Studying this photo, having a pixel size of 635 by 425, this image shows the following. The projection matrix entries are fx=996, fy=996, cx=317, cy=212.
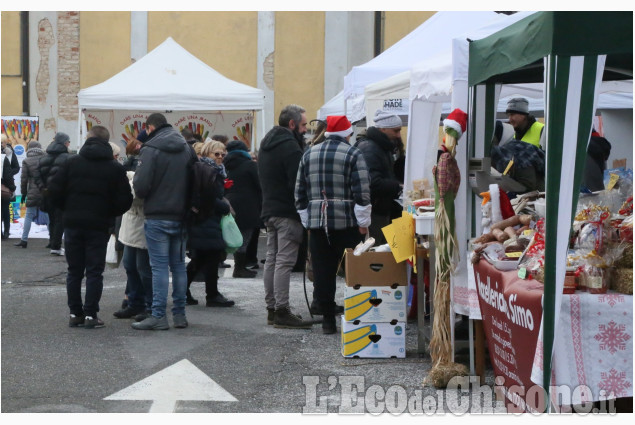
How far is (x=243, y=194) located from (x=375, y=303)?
509 centimetres

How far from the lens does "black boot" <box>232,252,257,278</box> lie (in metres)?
12.2

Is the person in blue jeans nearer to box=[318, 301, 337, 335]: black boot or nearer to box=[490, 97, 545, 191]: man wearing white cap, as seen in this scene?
box=[318, 301, 337, 335]: black boot

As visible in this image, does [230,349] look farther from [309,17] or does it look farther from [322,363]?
[309,17]

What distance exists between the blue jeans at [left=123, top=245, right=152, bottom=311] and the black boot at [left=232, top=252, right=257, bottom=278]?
10.0 ft

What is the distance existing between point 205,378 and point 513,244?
7.28 feet

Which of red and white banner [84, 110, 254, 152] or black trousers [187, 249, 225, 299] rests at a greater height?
red and white banner [84, 110, 254, 152]

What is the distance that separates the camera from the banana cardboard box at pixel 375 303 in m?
7.18

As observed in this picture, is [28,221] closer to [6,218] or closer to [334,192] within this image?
[6,218]

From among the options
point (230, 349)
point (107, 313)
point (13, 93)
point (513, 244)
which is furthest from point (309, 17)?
point (513, 244)

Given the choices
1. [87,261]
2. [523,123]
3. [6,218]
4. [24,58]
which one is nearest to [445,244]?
[523,123]

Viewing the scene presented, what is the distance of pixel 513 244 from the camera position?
5773mm

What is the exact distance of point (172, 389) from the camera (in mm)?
6258

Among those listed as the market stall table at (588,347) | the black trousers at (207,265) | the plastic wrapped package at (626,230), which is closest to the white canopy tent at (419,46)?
the black trousers at (207,265)

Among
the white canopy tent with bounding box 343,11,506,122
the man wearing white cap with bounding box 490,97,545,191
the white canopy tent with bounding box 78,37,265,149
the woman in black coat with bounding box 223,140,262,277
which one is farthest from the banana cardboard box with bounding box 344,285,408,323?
the white canopy tent with bounding box 78,37,265,149
